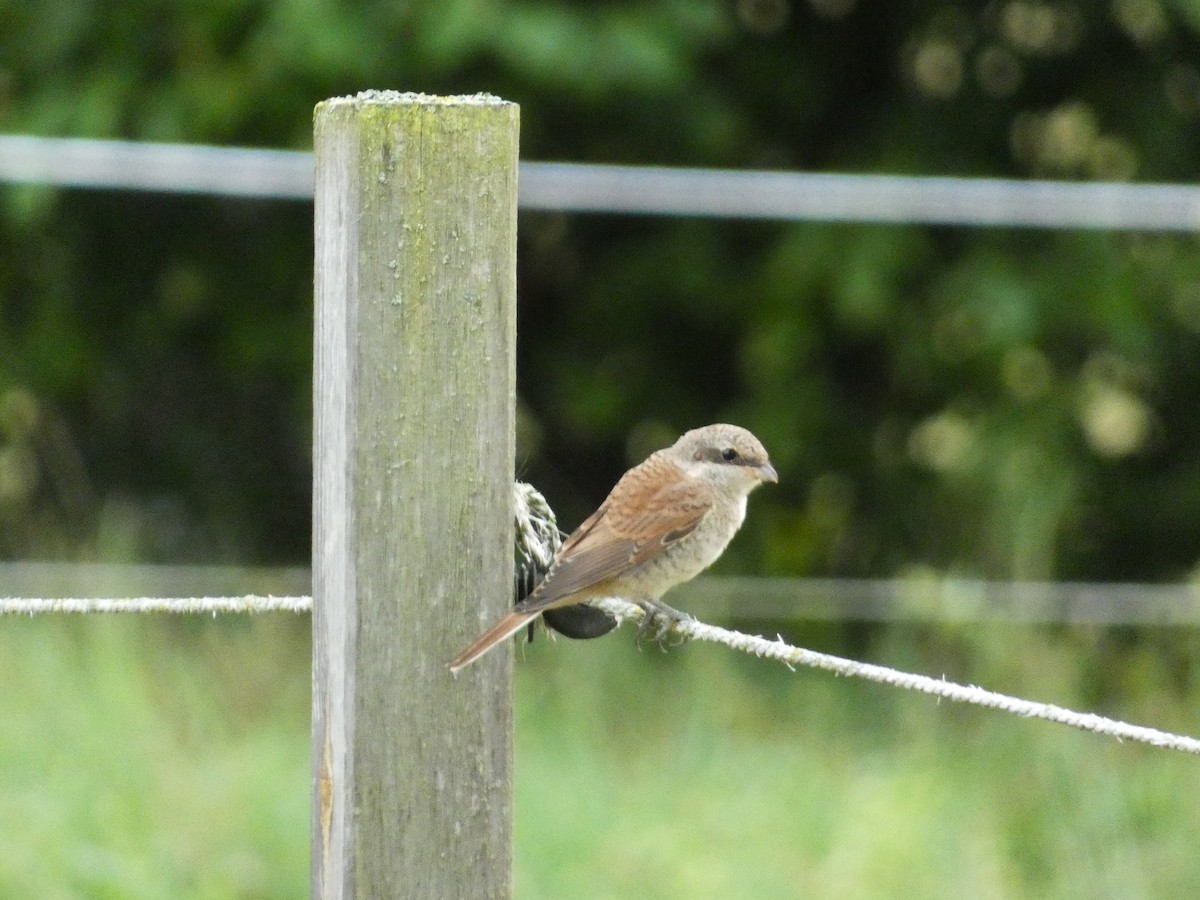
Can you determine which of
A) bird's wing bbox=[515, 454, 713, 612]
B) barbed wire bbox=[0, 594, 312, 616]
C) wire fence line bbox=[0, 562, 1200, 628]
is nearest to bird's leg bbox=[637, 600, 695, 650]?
bird's wing bbox=[515, 454, 713, 612]

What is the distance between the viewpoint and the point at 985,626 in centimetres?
566

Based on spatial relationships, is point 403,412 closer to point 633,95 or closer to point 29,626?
point 29,626

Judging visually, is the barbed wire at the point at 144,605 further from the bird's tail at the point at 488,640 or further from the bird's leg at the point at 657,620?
the bird's leg at the point at 657,620

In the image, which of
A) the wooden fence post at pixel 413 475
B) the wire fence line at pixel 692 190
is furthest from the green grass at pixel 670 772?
the wooden fence post at pixel 413 475

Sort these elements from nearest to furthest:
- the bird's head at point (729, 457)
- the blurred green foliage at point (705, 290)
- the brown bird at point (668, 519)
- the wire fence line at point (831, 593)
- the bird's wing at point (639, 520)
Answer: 1. the bird's wing at point (639, 520)
2. the brown bird at point (668, 519)
3. the bird's head at point (729, 457)
4. the wire fence line at point (831, 593)
5. the blurred green foliage at point (705, 290)

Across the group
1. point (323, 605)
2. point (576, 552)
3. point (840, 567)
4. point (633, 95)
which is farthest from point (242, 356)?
point (323, 605)

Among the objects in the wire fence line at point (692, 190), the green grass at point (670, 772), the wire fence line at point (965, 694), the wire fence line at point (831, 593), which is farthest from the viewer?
the wire fence line at point (692, 190)

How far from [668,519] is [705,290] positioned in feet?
11.0

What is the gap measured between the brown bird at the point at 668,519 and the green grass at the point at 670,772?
0.92 m

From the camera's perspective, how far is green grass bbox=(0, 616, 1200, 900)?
178 inches

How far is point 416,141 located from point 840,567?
5511 mm

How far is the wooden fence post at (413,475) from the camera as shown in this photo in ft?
7.11

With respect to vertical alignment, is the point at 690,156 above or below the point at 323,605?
above

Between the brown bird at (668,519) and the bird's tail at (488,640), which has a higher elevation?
the brown bird at (668,519)
